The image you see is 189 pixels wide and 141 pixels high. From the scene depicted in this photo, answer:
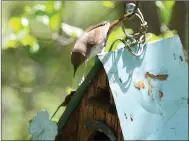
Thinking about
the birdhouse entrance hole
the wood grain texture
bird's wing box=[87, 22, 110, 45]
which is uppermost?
bird's wing box=[87, 22, 110, 45]

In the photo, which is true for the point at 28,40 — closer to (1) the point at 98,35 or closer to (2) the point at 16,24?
(2) the point at 16,24

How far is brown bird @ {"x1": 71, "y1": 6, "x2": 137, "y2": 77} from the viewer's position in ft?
3.73

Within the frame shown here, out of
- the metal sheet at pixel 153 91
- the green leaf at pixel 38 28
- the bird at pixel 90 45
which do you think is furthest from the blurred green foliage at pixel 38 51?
the bird at pixel 90 45

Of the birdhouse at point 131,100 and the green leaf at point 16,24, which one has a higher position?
the green leaf at point 16,24

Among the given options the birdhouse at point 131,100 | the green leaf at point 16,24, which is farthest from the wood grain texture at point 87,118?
the green leaf at point 16,24

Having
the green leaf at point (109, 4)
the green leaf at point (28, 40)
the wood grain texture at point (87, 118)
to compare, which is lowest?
the wood grain texture at point (87, 118)

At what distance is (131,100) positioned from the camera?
112 cm

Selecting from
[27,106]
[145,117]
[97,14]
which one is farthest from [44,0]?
[145,117]

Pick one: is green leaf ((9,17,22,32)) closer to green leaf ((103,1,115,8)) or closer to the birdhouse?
green leaf ((103,1,115,8))

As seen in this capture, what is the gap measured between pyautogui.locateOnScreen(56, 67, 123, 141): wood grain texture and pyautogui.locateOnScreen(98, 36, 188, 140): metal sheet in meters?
0.03

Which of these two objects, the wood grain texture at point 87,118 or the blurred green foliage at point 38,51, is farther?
the blurred green foliage at point 38,51

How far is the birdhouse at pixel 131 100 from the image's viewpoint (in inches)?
43.4

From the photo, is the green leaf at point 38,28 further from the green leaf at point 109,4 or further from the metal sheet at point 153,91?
the metal sheet at point 153,91

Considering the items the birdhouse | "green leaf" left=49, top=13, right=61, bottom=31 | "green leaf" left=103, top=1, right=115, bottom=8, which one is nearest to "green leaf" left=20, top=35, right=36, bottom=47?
"green leaf" left=49, top=13, right=61, bottom=31
